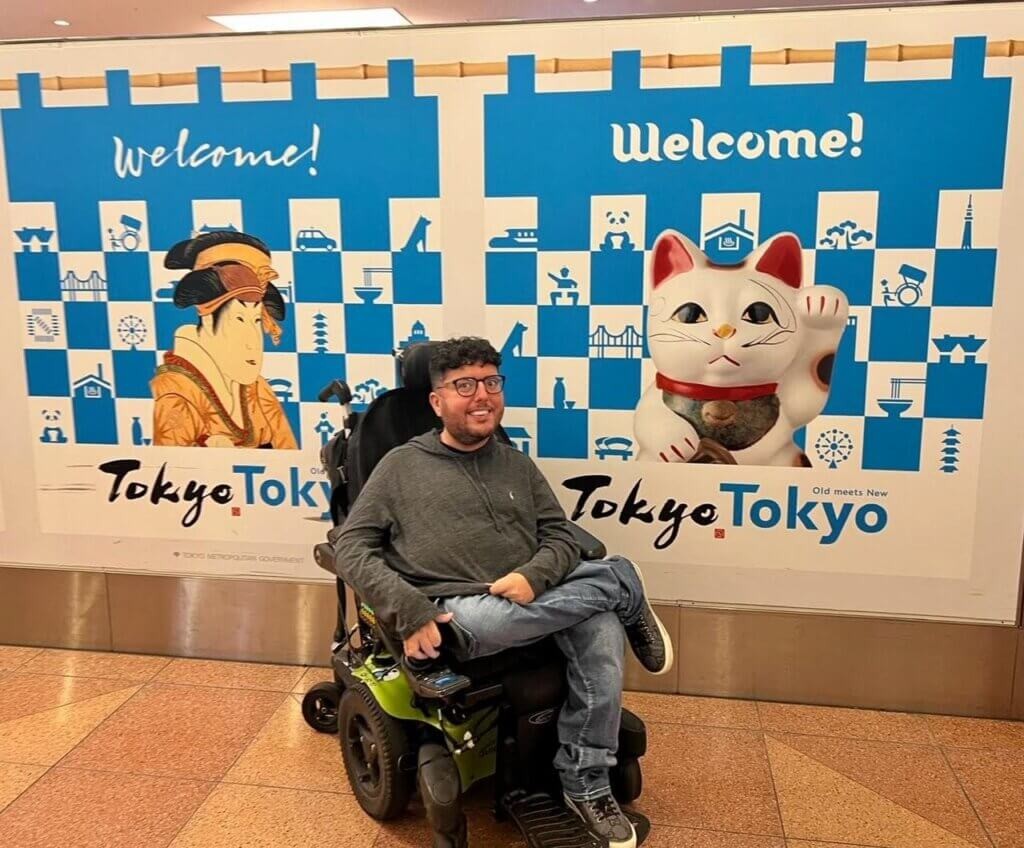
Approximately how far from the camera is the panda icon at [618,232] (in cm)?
238

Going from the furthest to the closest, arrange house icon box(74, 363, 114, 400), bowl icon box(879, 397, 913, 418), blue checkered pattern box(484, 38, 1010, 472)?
house icon box(74, 363, 114, 400) < bowl icon box(879, 397, 913, 418) < blue checkered pattern box(484, 38, 1010, 472)

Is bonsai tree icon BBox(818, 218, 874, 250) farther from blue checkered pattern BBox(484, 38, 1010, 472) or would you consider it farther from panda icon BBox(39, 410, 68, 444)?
panda icon BBox(39, 410, 68, 444)

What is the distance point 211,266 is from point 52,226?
0.51 metres

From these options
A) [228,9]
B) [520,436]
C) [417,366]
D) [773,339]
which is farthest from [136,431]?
[228,9]

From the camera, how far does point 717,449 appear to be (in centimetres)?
245

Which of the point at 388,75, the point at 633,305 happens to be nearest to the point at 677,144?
the point at 633,305

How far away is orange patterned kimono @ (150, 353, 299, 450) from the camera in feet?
8.63

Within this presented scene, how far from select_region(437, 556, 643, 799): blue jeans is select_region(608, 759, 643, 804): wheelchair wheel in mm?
140

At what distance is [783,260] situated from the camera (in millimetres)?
2328

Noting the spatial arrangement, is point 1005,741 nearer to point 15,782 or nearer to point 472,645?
point 472,645

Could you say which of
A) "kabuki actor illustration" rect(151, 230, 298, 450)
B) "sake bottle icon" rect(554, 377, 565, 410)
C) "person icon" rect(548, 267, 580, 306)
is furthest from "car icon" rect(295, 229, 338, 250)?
"sake bottle icon" rect(554, 377, 565, 410)

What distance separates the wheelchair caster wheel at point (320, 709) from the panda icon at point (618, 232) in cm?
142

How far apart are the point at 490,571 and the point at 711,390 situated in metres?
0.85

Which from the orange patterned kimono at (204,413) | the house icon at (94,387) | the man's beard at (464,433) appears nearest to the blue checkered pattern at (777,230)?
the man's beard at (464,433)
